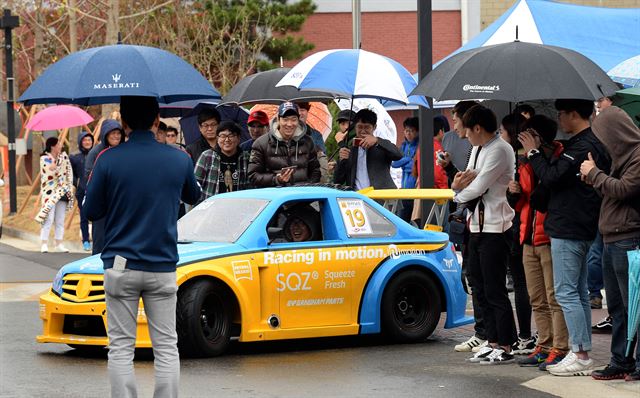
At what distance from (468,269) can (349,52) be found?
4.08 meters

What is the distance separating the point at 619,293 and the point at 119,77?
4.27m

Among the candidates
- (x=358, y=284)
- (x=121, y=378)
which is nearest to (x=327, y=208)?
(x=358, y=284)

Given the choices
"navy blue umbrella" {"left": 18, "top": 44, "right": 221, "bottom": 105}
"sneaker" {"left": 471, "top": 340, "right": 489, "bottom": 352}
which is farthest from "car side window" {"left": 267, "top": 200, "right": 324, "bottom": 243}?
"sneaker" {"left": 471, "top": 340, "right": 489, "bottom": 352}

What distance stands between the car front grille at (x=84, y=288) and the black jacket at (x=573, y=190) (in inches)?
138

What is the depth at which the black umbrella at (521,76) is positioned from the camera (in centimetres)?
945

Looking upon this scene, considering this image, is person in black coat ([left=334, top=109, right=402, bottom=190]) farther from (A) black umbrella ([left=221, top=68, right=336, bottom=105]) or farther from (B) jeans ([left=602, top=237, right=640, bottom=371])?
(B) jeans ([left=602, top=237, right=640, bottom=371])

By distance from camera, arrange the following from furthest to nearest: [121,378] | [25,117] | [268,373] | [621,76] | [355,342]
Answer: [25,117], [621,76], [355,342], [268,373], [121,378]

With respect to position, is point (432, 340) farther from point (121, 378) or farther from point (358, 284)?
point (121, 378)

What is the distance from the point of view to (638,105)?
39.6 feet

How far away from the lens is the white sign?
1143 centimetres

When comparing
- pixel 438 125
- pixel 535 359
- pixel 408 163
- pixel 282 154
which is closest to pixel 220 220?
pixel 282 154

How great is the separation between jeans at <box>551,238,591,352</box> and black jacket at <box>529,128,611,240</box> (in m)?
0.09

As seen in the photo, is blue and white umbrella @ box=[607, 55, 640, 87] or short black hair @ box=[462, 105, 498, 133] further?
blue and white umbrella @ box=[607, 55, 640, 87]

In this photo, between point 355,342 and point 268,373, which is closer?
point 268,373
